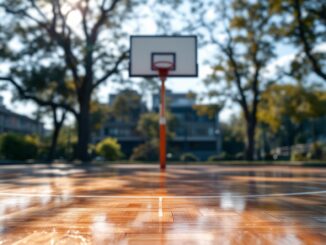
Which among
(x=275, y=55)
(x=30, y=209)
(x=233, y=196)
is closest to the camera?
(x=30, y=209)

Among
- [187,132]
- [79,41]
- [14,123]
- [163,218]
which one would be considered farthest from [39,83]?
[187,132]

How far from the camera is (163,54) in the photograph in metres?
15.6

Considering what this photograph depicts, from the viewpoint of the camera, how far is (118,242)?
310cm

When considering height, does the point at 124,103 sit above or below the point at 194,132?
below

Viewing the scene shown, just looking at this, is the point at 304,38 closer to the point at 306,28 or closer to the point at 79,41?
the point at 306,28

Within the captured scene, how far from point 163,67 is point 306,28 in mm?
12852

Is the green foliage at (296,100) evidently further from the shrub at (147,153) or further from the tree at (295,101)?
the shrub at (147,153)

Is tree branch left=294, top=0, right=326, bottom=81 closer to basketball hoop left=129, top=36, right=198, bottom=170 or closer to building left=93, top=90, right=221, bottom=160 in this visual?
basketball hoop left=129, top=36, right=198, bottom=170

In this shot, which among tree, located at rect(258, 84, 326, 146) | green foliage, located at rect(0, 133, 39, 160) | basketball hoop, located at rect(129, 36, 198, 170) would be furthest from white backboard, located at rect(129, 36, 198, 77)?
green foliage, located at rect(0, 133, 39, 160)

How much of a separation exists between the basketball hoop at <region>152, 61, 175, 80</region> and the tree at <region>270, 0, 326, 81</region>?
1213 centimetres

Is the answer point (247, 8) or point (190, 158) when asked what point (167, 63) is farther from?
point (190, 158)

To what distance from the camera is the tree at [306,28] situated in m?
23.5

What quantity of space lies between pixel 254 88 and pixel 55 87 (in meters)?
14.1

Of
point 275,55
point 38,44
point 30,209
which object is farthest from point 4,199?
point 275,55
